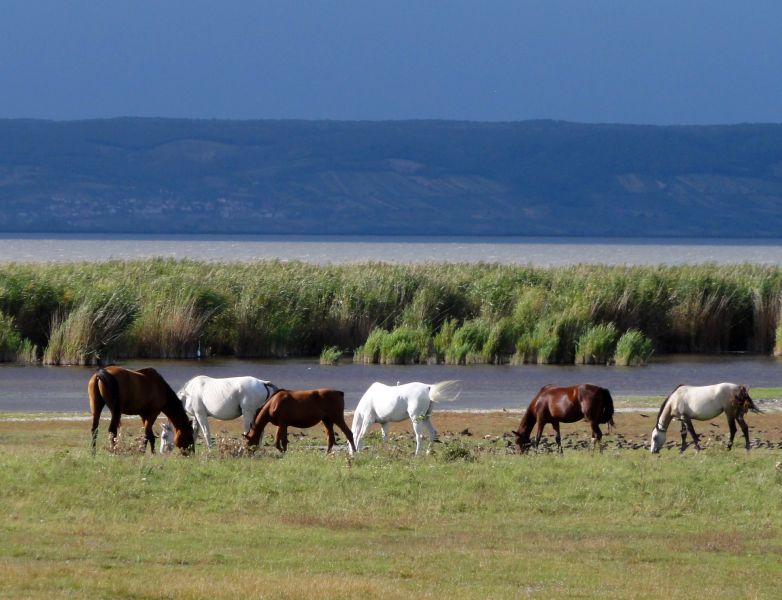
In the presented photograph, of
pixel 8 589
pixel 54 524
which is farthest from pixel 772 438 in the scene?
pixel 8 589

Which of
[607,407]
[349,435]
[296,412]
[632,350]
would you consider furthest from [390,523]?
[632,350]

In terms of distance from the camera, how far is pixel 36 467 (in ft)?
57.3

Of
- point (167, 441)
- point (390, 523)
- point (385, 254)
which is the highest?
point (385, 254)

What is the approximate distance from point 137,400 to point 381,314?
24.0m

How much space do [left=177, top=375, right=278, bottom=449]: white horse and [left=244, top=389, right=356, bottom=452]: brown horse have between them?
853 millimetres

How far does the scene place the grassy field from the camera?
12.3 metres

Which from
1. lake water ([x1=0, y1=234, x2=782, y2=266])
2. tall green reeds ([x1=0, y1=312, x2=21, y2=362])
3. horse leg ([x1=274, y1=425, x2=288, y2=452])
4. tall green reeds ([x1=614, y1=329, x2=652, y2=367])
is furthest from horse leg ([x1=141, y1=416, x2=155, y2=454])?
lake water ([x1=0, y1=234, x2=782, y2=266])

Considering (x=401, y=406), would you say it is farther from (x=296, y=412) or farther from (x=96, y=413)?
(x=96, y=413)

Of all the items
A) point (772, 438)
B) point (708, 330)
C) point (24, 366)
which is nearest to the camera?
point (772, 438)

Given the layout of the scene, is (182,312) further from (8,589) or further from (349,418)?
(8,589)

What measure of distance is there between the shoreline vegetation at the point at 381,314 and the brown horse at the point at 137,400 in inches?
748

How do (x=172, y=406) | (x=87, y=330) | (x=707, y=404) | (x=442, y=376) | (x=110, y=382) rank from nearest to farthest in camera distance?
(x=110, y=382), (x=172, y=406), (x=707, y=404), (x=442, y=376), (x=87, y=330)

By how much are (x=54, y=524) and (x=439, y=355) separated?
83.6 feet

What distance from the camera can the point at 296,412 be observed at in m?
20.0
